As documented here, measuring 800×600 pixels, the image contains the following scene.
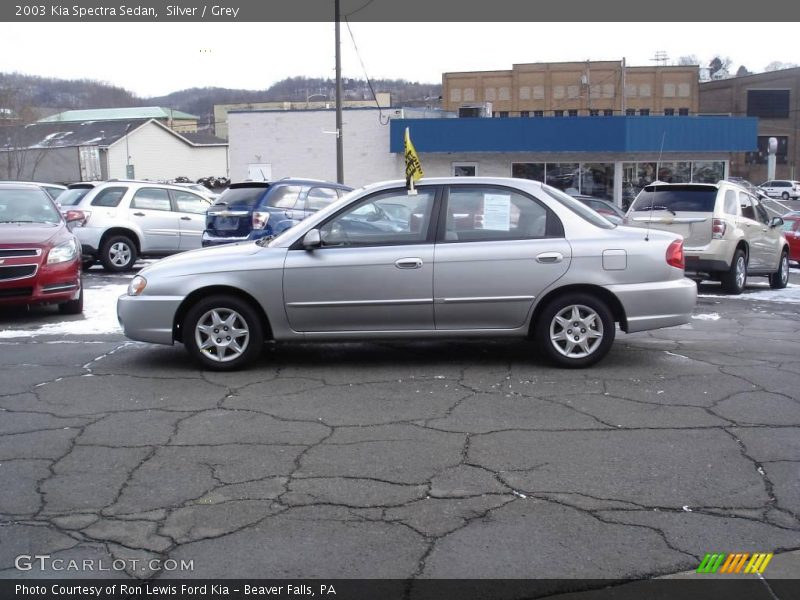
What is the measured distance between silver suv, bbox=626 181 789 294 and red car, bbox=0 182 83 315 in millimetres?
8283

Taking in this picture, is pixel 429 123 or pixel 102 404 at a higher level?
pixel 429 123

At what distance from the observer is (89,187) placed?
17141 mm

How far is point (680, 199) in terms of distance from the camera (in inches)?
530

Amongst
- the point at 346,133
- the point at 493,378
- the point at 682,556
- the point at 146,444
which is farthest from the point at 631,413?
the point at 346,133

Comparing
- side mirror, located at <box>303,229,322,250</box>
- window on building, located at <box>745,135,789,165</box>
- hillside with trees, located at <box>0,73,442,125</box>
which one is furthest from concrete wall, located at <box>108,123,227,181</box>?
side mirror, located at <box>303,229,322,250</box>

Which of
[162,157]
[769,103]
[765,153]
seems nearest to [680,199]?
[162,157]

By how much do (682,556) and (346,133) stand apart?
34725mm

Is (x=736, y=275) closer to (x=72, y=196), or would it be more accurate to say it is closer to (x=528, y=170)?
(x=72, y=196)

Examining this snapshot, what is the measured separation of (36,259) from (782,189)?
5254 centimetres

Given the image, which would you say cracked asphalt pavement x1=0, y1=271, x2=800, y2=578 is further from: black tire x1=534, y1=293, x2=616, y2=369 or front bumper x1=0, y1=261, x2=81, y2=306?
front bumper x1=0, y1=261, x2=81, y2=306
